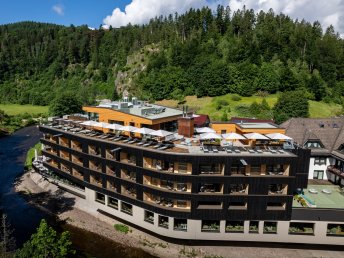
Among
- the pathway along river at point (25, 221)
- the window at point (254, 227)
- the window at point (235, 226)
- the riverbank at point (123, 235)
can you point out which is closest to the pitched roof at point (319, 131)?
the window at point (254, 227)

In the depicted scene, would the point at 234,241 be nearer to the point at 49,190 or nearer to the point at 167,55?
the point at 49,190

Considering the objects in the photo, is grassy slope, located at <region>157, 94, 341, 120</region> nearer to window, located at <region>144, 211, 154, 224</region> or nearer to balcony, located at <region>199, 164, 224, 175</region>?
window, located at <region>144, 211, 154, 224</region>

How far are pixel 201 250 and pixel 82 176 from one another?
80.0 ft

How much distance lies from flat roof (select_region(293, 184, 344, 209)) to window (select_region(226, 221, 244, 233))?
7.93m

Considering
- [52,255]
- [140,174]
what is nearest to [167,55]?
[140,174]

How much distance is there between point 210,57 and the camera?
13362 cm

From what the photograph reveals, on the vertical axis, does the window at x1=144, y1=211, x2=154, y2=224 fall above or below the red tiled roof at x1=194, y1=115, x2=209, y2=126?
below

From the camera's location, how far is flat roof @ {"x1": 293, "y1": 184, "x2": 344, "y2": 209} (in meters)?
41.2

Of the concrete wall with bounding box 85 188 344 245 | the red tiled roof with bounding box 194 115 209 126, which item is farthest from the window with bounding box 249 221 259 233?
the red tiled roof with bounding box 194 115 209 126

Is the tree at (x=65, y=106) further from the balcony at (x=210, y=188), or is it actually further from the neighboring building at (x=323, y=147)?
the balcony at (x=210, y=188)

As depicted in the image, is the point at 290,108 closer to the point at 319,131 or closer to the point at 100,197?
the point at 319,131

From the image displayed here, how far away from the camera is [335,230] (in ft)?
131

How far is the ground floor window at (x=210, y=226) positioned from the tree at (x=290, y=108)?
59754 millimetres

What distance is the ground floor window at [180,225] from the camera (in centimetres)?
4129
